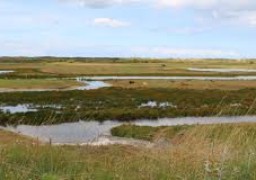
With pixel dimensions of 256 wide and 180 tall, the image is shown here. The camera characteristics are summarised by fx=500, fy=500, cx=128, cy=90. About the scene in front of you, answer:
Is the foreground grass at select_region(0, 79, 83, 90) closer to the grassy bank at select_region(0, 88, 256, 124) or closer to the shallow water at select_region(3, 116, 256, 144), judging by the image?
the grassy bank at select_region(0, 88, 256, 124)

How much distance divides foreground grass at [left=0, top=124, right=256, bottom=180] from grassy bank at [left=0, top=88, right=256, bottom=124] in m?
25.6

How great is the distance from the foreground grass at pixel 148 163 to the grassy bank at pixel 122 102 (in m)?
25.6

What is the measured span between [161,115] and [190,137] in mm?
31825

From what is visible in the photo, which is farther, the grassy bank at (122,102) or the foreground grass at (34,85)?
the foreground grass at (34,85)

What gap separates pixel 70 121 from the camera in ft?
114

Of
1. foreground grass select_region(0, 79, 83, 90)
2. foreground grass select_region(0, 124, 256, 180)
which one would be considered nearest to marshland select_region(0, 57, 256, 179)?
foreground grass select_region(0, 124, 256, 180)

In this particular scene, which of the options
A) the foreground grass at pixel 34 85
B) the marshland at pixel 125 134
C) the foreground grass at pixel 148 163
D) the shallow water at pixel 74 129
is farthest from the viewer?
the foreground grass at pixel 34 85

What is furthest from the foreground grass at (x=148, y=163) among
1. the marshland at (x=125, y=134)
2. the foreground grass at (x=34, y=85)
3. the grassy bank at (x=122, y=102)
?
the foreground grass at (x=34, y=85)

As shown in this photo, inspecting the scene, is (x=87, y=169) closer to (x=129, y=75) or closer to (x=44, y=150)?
(x=44, y=150)

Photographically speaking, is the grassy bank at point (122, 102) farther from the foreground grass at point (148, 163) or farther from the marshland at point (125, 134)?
the foreground grass at point (148, 163)

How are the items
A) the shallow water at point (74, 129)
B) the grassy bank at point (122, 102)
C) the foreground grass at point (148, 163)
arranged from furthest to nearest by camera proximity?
the grassy bank at point (122, 102), the shallow water at point (74, 129), the foreground grass at point (148, 163)

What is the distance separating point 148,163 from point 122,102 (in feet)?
134

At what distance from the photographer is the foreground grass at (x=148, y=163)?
5836 millimetres

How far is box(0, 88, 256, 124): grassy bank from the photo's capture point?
3838cm
